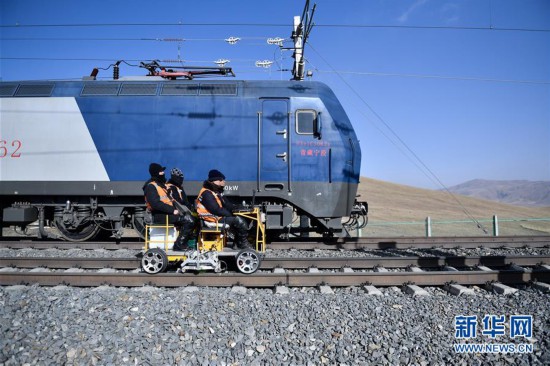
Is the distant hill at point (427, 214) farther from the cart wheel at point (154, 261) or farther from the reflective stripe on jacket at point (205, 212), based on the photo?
the cart wheel at point (154, 261)

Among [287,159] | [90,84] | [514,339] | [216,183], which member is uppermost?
[90,84]

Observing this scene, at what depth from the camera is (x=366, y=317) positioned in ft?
14.9

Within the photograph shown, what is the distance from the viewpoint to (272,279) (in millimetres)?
5980

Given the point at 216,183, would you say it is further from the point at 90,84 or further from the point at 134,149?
the point at 90,84

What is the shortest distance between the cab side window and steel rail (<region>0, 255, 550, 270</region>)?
3.35m

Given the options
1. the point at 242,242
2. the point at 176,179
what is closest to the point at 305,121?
the point at 176,179

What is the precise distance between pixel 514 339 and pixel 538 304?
55.9 inches

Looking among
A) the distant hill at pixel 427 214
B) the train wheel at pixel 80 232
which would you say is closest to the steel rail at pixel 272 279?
the train wheel at pixel 80 232

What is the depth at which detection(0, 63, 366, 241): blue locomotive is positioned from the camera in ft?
29.8

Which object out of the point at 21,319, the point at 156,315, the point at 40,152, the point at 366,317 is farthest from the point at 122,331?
the point at 40,152

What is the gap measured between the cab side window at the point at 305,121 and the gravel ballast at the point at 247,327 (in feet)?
15.1

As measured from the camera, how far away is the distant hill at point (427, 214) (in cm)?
1760

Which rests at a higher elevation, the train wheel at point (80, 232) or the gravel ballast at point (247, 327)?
the train wheel at point (80, 232)

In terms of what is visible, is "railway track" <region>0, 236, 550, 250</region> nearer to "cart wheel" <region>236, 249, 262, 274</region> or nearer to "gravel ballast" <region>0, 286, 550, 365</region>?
"cart wheel" <region>236, 249, 262, 274</region>
